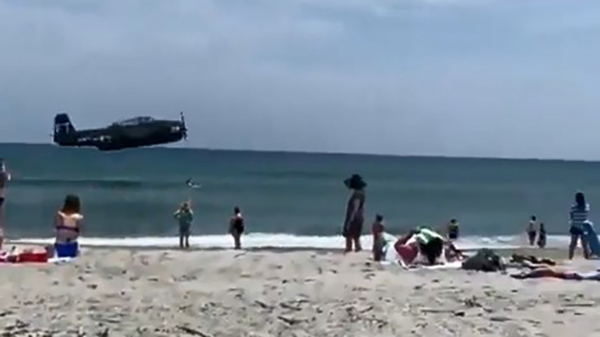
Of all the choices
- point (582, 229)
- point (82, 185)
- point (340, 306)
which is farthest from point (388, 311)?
point (82, 185)

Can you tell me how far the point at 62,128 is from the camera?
82.6 meters

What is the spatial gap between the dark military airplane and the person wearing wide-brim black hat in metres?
56.9

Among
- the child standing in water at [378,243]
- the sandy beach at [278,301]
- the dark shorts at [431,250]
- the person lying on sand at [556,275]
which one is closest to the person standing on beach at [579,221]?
the child standing in water at [378,243]

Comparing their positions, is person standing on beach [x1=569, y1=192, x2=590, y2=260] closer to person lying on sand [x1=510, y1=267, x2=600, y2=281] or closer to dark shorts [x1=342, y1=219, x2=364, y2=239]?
dark shorts [x1=342, y1=219, x2=364, y2=239]

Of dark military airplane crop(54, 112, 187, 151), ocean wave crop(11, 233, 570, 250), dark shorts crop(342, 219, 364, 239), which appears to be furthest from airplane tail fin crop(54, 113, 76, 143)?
dark shorts crop(342, 219, 364, 239)

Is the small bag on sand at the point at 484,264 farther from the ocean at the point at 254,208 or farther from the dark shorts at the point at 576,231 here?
the ocean at the point at 254,208

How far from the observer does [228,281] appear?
433 inches

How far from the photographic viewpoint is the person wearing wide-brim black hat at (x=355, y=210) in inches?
637

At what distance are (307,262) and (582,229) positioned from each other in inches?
238

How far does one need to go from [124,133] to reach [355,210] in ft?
212

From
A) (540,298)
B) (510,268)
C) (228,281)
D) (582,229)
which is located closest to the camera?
(540,298)

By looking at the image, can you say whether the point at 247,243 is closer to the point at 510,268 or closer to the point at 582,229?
the point at 582,229

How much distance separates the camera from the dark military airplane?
243ft

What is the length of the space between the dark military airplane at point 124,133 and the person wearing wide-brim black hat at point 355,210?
5690 centimetres
